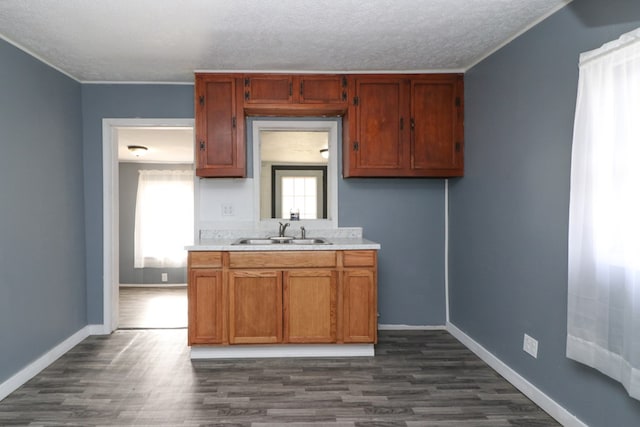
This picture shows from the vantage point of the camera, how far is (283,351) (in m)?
3.20

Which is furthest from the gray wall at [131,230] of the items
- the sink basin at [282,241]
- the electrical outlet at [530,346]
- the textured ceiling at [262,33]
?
the electrical outlet at [530,346]

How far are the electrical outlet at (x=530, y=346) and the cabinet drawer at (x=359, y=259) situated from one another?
1148 millimetres

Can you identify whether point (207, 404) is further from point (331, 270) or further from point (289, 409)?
point (331, 270)

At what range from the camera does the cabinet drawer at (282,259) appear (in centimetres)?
311

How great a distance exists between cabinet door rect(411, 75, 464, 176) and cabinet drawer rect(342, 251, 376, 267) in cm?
87

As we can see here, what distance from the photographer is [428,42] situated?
2852 mm

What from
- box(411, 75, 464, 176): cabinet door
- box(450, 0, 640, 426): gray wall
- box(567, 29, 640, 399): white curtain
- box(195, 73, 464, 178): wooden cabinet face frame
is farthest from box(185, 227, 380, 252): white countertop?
box(567, 29, 640, 399): white curtain

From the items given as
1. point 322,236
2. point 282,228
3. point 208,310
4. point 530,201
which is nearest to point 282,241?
point 282,228

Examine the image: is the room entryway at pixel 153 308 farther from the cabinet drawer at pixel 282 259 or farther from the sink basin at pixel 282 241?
the cabinet drawer at pixel 282 259

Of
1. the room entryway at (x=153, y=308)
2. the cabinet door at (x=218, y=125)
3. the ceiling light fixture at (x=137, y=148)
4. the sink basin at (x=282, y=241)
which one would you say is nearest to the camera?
the cabinet door at (x=218, y=125)

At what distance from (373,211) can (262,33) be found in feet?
6.11

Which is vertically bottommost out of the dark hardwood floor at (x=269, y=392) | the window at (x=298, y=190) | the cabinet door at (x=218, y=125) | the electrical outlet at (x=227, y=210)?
the dark hardwood floor at (x=269, y=392)

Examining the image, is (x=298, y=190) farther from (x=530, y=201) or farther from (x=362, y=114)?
(x=530, y=201)

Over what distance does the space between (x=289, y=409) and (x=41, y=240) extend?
7.26 ft
